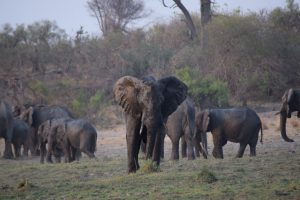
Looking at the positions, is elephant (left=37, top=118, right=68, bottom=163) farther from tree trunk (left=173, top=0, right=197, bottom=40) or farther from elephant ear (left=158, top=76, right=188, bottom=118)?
tree trunk (left=173, top=0, right=197, bottom=40)

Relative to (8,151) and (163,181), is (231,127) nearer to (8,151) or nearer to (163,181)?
(163,181)

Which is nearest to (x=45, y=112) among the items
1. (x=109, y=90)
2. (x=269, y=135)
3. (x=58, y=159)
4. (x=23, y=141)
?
(x=23, y=141)

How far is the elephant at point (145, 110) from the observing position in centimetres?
1205

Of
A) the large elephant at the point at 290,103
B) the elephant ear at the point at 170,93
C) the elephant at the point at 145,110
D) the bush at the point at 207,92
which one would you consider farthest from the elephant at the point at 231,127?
the bush at the point at 207,92

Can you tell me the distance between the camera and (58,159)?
64.3ft

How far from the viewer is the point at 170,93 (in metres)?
13.4

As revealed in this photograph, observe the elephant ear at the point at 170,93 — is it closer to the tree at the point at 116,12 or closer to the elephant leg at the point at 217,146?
the elephant leg at the point at 217,146

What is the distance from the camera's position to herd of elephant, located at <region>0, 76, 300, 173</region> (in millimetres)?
12367

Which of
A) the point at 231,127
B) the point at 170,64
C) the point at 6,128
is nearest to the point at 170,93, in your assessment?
the point at 231,127

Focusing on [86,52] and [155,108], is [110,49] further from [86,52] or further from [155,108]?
[155,108]

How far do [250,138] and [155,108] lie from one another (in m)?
5.98

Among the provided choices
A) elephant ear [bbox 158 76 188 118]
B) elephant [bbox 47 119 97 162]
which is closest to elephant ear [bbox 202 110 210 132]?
elephant [bbox 47 119 97 162]

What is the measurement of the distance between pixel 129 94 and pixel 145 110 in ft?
1.93

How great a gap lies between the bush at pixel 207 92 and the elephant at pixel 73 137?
9429 mm
